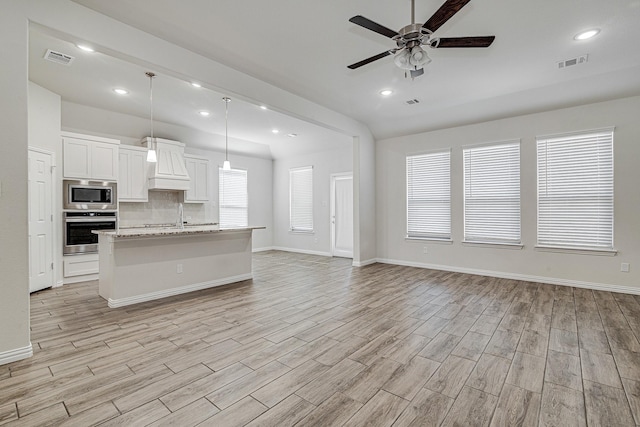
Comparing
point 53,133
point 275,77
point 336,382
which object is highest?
point 275,77

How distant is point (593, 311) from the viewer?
12.1ft

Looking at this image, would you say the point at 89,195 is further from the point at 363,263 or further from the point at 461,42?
the point at 461,42

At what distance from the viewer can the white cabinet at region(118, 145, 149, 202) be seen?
5.85m

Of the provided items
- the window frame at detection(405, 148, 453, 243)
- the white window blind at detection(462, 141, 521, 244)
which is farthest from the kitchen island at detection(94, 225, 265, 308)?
the white window blind at detection(462, 141, 521, 244)

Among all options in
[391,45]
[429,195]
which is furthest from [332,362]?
[429,195]

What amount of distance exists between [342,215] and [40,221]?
5.95 metres

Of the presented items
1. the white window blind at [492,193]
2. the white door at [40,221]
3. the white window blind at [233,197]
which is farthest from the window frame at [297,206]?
the white door at [40,221]

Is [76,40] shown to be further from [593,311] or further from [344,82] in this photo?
[593,311]

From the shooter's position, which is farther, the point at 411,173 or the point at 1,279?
the point at 411,173

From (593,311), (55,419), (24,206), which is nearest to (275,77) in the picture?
(24,206)

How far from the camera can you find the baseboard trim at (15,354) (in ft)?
7.92

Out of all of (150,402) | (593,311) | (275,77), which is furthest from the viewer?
(275,77)

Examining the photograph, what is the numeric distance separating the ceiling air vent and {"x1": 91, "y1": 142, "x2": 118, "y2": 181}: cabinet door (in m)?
1.90

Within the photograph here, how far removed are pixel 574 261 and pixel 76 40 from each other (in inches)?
276
